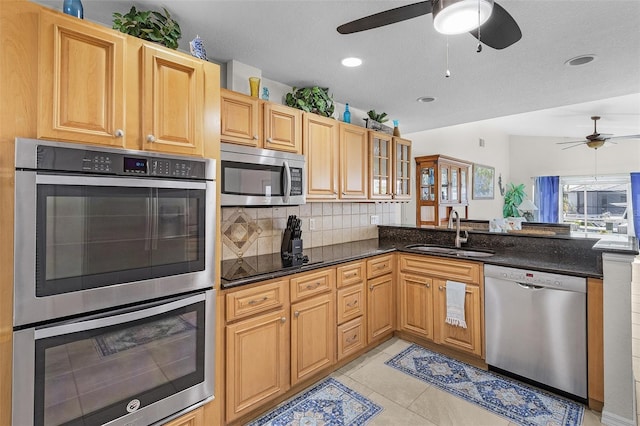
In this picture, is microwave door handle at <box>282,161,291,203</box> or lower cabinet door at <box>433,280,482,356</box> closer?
microwave door handle at <box>282,161,291,203</box>

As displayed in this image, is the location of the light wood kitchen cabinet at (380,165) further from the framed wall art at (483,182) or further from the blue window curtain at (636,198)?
the blue window curtain at (636,198)

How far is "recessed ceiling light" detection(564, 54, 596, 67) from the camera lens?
2.34m

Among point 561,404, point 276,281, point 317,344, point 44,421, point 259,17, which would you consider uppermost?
point 259,17

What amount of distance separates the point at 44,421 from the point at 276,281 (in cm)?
121

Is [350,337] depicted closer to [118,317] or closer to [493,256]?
[493,256]

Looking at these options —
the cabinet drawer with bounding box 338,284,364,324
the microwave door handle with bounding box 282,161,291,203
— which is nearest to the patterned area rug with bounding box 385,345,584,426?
the cabinet drawer with bounding box 338,284,364,324

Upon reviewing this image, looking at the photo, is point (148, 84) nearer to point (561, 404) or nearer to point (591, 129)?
point (561, 404)

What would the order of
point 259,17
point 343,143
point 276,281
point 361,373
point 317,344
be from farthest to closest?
point 343,143, point 361,373, point 317,344, point 276,281, point 259,17

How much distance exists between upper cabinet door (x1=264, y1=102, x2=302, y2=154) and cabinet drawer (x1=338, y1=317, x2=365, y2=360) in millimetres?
1500

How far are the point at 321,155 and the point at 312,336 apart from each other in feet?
4.91

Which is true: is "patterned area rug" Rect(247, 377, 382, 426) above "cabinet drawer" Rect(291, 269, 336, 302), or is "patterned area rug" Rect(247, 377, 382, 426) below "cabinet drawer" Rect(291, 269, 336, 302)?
below

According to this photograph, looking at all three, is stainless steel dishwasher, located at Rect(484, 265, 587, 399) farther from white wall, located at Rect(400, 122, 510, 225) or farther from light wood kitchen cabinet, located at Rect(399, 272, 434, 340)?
white wall, located at Rect(400, 122, 510, 225)

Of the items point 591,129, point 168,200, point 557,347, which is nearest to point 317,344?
point 168,200

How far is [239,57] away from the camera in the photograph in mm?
2367
